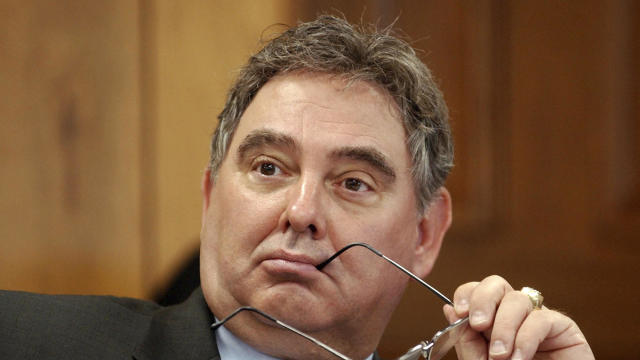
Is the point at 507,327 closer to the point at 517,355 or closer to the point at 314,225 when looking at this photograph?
the point at 517,355

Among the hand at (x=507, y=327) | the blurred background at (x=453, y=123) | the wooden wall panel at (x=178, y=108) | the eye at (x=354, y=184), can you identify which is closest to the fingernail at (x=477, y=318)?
the hand at (x=507, y=327)

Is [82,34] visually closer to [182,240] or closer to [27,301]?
[182,240]

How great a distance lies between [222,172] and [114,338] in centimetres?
46

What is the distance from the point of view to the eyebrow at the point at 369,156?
216 centimetres

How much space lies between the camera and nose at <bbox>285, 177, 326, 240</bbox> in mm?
2033

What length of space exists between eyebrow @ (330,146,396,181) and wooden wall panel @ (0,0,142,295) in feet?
6.28

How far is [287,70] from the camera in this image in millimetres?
2287

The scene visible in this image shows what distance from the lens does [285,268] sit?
2025 mm

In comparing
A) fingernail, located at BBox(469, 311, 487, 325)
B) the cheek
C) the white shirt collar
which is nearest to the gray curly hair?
the cheek

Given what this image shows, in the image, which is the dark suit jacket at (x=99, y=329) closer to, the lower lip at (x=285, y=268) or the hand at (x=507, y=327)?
the lower lip at (x=285, y=268)

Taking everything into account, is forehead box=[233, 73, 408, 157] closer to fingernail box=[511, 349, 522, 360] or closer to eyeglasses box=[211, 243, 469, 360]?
eyeglasses box=[211, 243, 469, 360]

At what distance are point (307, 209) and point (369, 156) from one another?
0.24 meters

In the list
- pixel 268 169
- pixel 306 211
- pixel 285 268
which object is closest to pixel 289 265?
pixel 285 268

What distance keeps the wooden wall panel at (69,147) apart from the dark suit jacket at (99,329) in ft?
5.66
